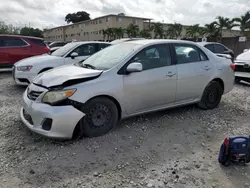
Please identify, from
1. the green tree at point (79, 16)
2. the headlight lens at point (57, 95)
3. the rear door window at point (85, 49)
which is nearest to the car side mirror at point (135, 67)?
the headlight lens at point (57, 95)

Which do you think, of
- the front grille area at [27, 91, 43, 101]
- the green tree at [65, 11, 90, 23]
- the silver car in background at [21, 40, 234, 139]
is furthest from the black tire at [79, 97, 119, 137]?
the green tree at [65, 11, 90, 23]

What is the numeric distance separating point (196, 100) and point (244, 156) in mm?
1926

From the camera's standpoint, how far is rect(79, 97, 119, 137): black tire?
→ 3.32 meters

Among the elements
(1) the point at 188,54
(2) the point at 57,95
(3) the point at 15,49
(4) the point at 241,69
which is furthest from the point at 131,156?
(3) the point at 15,49

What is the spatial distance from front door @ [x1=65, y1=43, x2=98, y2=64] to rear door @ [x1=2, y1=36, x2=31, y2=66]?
366cm

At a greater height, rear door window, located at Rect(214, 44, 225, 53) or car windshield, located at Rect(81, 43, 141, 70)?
rear door window, located at Rect(214, 44, 225, 53)

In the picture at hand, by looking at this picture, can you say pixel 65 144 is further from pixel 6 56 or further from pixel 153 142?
pixel 6 56

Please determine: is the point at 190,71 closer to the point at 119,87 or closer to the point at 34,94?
the point at 119,87

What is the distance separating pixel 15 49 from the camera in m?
9.45

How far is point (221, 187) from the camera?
2.50 m

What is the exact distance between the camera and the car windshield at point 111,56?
376 cm

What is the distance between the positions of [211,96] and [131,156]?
103 inches

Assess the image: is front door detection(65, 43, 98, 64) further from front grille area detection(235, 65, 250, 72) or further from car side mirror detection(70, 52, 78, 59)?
front grille area detection(235, 65, 250, 72)

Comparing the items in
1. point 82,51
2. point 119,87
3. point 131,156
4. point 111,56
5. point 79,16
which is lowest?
point 131,156
